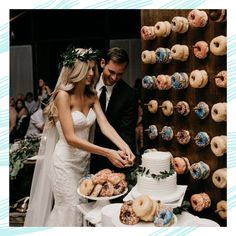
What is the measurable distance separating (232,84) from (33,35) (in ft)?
6.33

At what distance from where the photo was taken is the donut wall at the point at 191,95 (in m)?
2.59

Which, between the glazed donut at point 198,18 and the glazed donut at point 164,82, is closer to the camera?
the glazed donut at point 198,18

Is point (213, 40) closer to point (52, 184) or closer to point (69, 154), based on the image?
point (69, 154)

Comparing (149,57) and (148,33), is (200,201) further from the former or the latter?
(148,33)

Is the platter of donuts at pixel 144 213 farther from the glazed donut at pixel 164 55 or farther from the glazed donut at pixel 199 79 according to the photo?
the glazed donut at pixel 164 55

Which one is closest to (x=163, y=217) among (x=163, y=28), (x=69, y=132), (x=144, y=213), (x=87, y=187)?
(x=144, y=213)

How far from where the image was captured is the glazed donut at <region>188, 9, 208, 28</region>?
2600 millimetres

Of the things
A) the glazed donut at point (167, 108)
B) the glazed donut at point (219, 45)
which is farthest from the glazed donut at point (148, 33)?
the glazed donut at point (219, 45)

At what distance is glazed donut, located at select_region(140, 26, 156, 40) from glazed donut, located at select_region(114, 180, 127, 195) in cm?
107

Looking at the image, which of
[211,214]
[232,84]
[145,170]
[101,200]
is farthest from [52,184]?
[232,84]

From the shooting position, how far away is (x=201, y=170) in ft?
8.96

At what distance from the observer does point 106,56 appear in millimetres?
2908

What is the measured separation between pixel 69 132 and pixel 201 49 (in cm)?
97

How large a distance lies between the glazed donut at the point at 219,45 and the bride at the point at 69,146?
0.71m
